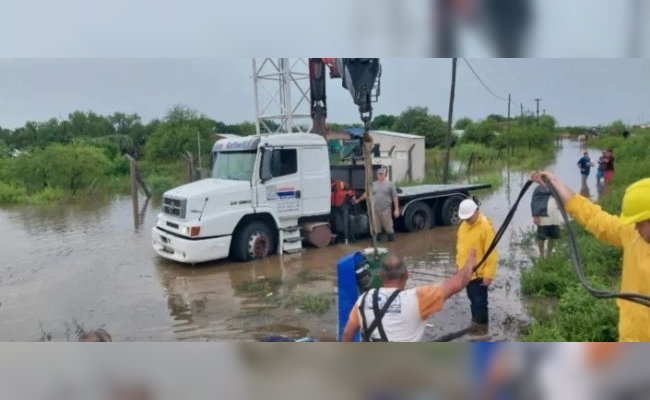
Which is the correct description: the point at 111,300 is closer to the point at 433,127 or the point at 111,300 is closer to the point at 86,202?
the point at 86,202

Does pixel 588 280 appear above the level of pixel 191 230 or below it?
below

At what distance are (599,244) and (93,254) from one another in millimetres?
5155

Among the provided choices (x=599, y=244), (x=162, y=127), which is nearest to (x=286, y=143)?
(x=162, y=127)

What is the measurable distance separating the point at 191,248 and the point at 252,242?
0.67m

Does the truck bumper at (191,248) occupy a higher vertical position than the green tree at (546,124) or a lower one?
lower

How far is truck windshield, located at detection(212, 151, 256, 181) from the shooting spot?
18.0ft

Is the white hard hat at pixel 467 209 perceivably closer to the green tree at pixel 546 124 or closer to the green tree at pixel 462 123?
the green tree at pixel 546 124

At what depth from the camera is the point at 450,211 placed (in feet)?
23.0

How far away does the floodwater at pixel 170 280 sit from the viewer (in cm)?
387

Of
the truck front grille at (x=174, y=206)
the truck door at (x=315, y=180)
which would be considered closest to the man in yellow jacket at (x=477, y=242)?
the truck door at (x=315, y=180)

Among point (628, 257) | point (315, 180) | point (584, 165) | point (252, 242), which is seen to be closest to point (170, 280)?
point (252, 242)

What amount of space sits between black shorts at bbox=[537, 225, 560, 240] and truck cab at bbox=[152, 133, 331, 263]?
2313 mm

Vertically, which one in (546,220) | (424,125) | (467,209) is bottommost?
(546,220)

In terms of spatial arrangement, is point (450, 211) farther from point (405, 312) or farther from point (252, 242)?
point (405, 312)
